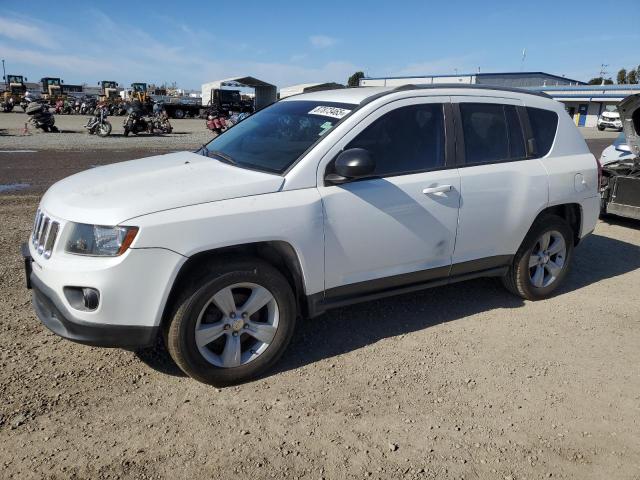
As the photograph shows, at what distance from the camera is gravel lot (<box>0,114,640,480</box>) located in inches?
105

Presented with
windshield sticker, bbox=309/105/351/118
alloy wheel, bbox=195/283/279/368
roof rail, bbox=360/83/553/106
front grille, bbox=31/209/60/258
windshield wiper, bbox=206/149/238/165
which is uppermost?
roof rail, bbox=360/83/553/106

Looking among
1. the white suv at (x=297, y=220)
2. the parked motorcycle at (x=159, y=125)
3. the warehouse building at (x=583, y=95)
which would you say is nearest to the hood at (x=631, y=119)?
the white suv at (x=297, y=220)

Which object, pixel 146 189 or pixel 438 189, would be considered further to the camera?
pixel 438 189

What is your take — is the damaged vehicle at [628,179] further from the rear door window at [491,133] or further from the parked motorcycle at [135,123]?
the parked motorcycle at [135,123]

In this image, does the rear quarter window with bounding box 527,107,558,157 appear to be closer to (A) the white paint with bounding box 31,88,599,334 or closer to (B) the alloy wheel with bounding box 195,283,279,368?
(A) the white paint with bounding box 31,88,599,334

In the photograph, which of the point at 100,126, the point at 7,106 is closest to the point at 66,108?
the point at 7,106

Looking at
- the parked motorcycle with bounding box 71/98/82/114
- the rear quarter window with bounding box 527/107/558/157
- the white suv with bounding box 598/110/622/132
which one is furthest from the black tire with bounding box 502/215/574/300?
the white suv with bounding box 598/110/622/132

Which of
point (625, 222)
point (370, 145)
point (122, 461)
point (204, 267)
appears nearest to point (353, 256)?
point (370, 145)

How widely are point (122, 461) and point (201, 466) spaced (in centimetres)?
40

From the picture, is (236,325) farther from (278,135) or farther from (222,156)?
(278,135)

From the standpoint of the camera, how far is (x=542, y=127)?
4.65m

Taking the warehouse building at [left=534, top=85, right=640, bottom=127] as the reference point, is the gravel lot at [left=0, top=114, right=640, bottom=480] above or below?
below

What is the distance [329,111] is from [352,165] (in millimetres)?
721

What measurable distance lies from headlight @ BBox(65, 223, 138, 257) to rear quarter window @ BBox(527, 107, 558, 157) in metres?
3.48
